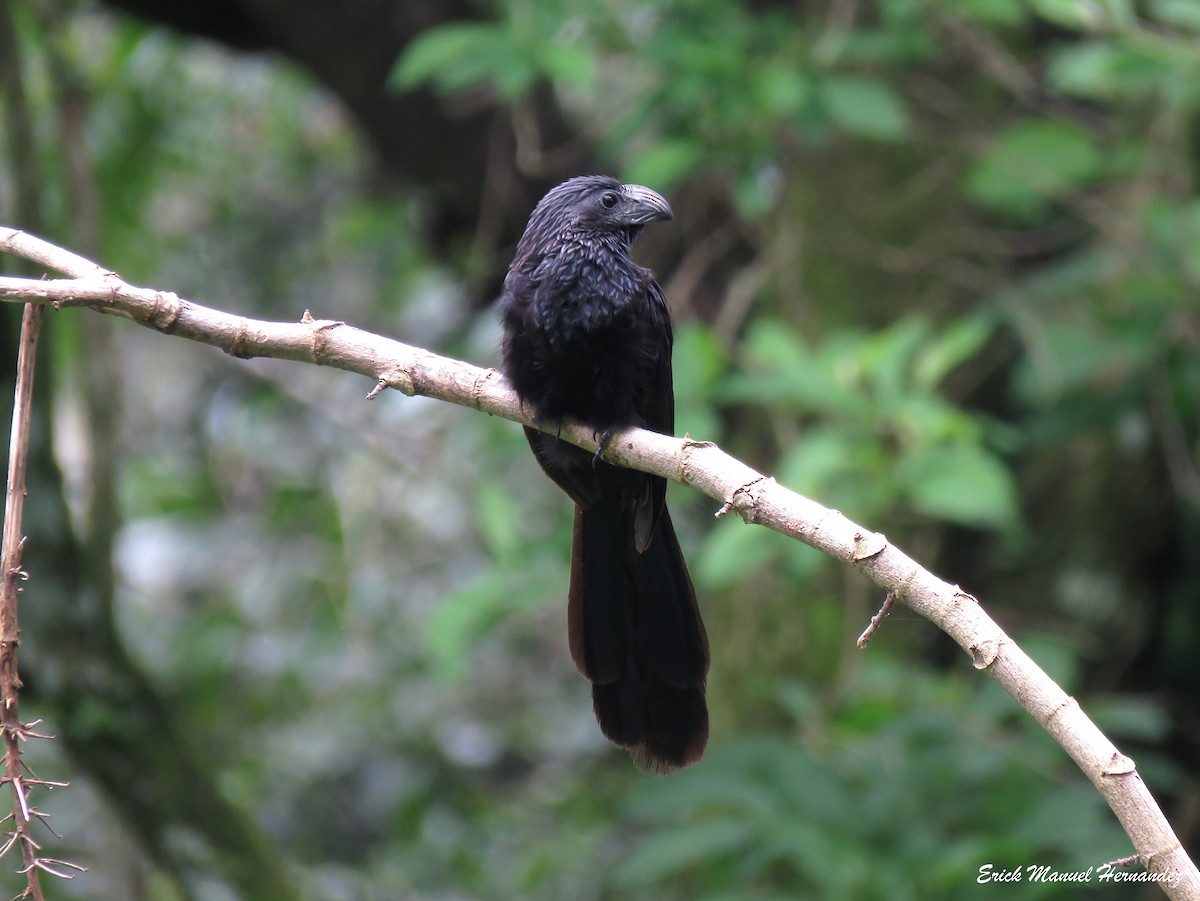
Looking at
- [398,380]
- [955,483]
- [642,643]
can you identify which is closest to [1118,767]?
[398,380]

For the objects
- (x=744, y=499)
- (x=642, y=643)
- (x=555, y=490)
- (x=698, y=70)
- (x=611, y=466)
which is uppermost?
(x=555, y=490)

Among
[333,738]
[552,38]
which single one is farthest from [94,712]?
[552,38]

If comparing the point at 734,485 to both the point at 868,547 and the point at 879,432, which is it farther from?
the point at 879,432

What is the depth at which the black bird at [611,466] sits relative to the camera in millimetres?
2439

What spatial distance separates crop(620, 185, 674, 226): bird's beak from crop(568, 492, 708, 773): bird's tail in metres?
0.71

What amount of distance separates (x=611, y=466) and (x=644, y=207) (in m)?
0.63

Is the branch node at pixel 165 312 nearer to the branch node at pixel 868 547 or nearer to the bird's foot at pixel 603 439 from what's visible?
the bird's foot at pixel 603 439

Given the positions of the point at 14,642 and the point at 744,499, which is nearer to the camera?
the point at 14,642

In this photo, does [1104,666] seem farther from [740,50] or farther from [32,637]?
[32,637]

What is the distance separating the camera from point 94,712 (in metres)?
3.31

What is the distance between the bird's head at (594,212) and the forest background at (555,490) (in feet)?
1.33

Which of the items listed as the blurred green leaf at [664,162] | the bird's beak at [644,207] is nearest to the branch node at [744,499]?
the bird's beak at [644,207]

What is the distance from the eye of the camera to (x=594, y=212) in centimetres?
283

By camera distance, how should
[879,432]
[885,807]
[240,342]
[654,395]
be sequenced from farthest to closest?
[879,432]
[885,807]
[654,395]
[240,342]
